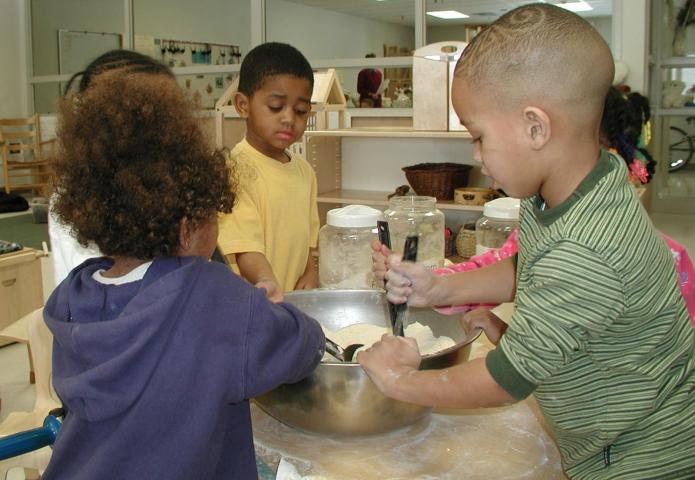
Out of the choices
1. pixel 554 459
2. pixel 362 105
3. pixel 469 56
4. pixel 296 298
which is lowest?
pixel 554 459

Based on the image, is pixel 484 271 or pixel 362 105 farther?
pixel 362 105

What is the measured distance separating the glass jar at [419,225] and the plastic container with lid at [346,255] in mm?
125

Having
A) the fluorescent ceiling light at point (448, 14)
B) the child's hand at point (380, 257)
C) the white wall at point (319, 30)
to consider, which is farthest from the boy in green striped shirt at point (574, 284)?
the white wall at point (319, 30)

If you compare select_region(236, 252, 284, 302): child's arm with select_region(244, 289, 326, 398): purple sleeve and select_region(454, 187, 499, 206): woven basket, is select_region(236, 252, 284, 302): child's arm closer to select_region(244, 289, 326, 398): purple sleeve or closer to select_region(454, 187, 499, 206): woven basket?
select_region(244, 289, 326, 398): purple sleeve

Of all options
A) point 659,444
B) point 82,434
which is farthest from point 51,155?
point 659,444

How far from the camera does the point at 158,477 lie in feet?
2.43

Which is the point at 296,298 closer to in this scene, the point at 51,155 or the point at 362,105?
the point at 51,155

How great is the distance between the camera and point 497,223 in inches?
71.3

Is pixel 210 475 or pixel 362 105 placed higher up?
pixel 362 105

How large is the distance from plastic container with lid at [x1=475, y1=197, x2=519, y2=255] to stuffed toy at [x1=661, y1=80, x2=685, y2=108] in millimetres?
3791

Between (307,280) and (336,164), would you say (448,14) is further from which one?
(307,280)

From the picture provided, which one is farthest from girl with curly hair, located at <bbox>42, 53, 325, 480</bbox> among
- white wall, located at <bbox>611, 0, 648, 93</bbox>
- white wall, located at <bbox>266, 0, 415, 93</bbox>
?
white wall, located at <bbox>266, 0, 415, 93</bbox>

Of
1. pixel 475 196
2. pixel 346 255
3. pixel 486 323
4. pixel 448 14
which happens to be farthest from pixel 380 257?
pixel 448 14

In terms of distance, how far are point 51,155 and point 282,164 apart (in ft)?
3.20
